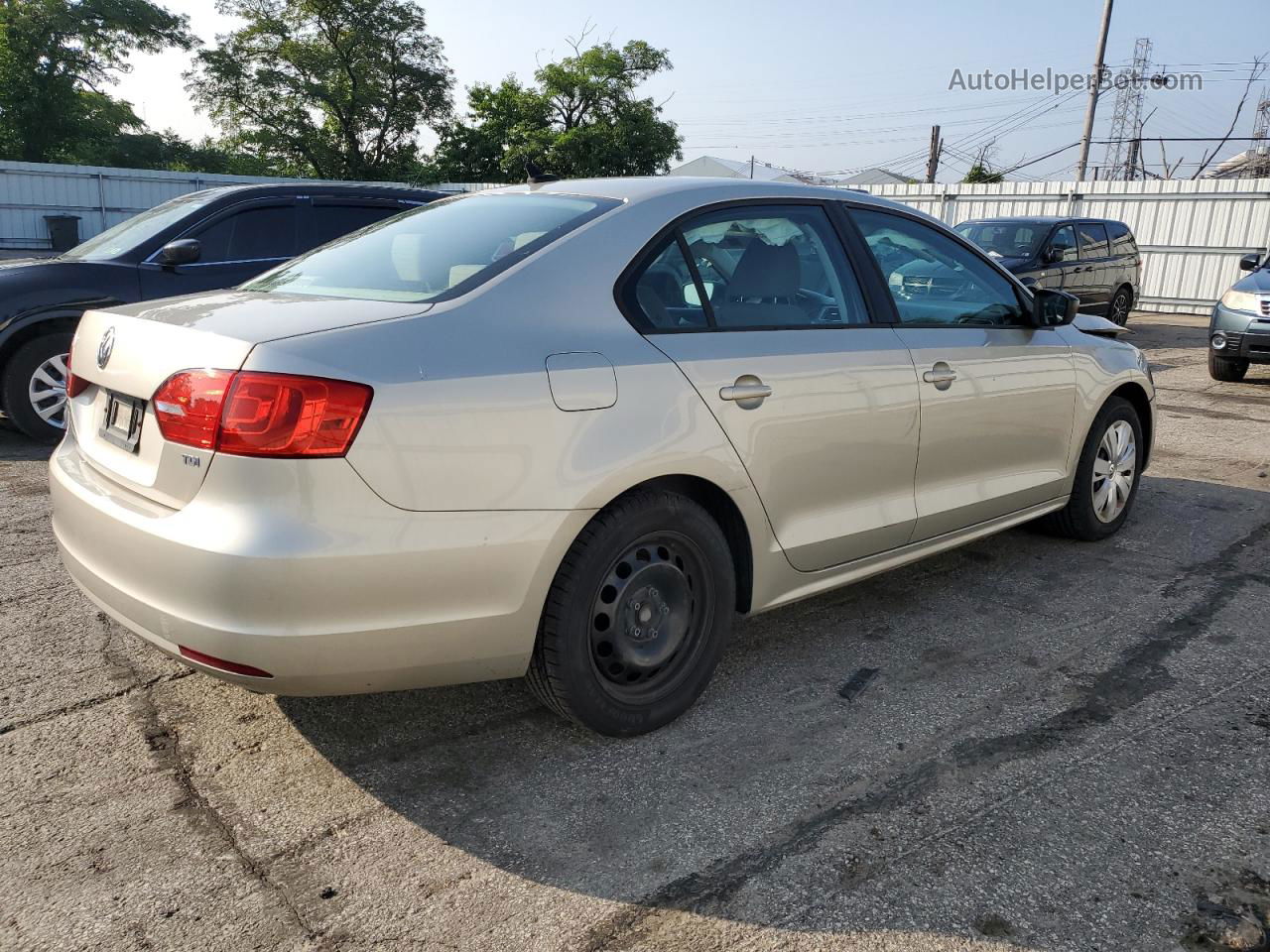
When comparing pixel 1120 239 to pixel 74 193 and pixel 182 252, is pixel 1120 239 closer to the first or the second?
pixel 182 252

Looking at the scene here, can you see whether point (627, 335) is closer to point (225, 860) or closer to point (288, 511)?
point (288, 511)

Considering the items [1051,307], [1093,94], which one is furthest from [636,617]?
[1093,94]

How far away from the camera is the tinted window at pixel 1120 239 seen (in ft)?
47.5

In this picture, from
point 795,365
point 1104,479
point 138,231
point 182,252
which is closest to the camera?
point 795,365

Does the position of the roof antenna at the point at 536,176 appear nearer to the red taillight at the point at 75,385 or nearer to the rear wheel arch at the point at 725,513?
the rear wheel arch at the point at 725,513

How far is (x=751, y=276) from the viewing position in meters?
3.31

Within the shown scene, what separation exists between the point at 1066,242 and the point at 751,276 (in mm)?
11612

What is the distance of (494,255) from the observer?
2.89 m

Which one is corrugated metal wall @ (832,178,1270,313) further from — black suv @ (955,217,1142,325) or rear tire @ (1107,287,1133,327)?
black suv @ (955,217,1142,325)

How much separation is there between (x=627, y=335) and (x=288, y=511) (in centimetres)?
105

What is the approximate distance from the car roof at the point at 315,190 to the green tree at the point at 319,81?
124ft

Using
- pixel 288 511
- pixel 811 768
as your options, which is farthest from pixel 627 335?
pixel 811 768

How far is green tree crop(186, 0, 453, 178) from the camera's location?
4275 centimetres

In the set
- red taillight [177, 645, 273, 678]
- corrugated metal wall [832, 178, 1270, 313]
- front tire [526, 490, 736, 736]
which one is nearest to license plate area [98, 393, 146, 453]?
red taillight [177, 645, 273, 678]
